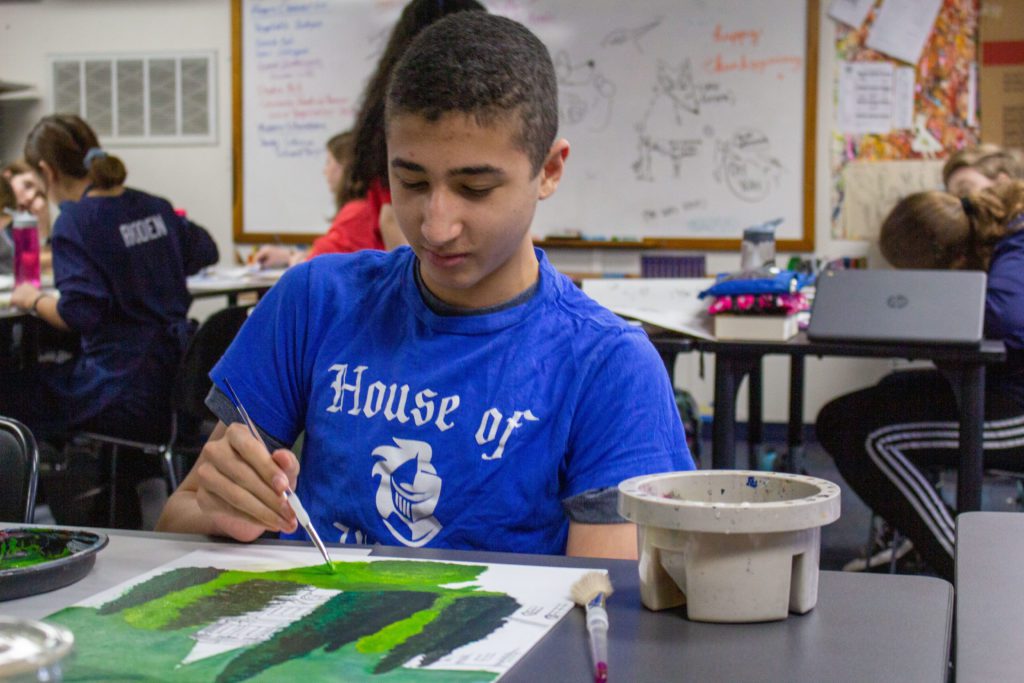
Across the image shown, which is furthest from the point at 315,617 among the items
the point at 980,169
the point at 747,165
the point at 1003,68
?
the point at 1003,68

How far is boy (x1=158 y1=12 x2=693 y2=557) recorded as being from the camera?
1.03 m

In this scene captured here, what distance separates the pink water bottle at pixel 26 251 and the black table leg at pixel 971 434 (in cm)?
245

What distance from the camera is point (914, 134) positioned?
191 inches

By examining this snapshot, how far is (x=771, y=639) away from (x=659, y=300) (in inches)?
81.4

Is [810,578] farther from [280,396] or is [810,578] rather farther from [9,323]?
[9,323]

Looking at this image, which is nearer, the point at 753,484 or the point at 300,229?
the point at 753,484

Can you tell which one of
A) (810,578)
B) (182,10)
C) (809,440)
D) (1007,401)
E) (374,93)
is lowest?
(809,440)

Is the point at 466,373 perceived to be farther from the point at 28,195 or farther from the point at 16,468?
the point at 28,195

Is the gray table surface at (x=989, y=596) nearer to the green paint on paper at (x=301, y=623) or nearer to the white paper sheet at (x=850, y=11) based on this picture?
the green paint on paper at (x=301, y=623)

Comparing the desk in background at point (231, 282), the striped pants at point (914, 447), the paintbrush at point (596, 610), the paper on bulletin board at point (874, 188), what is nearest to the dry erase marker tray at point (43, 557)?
the paintbrush at point (596, 610)

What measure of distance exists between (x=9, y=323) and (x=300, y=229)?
Answer: 102 inches

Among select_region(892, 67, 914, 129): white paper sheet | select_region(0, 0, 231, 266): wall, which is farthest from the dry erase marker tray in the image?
select_region(0, 0, 231, 266): wall

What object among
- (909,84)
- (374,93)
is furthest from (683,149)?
(374,93)

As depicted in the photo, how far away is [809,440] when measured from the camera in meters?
5.03
